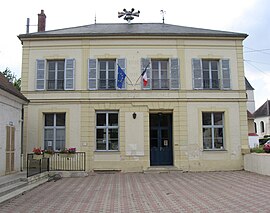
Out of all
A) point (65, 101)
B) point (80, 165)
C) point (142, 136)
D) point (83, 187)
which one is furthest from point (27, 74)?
point (83, 187)

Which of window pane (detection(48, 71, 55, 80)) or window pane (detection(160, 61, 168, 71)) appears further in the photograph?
window pane (detection(160, 61, 168, 71))

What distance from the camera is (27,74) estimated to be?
53.5 ft

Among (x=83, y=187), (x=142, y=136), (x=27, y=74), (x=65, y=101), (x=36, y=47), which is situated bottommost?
(x=83, y=187)

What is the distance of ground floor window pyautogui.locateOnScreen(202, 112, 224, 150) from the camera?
16188 mm

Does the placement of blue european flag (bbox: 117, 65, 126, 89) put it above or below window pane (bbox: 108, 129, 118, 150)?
above

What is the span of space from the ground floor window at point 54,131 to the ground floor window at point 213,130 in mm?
7083

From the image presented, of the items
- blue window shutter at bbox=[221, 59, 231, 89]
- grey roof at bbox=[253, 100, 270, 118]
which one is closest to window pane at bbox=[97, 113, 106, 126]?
blue window shutter at bbox=[221, 59, 231, 89]

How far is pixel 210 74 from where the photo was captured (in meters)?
16.7

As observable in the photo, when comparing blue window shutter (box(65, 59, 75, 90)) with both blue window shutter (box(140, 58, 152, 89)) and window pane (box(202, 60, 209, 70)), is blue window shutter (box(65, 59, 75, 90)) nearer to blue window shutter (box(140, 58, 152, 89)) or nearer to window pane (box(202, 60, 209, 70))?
blue window shutter (box(140, 58, 152, 89))

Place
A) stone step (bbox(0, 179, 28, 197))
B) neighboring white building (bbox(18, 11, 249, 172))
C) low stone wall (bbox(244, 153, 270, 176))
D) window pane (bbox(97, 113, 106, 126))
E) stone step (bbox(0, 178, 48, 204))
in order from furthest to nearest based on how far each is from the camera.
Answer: window pane (bbox(97, 113, 106, 126)) < neighboring white building (bbox(18, 11, 249, 172)) < low stone wall (bbox(244, 153, 270, 176)) < stone step (bbox(0, 179, 28, 197)) < stone step (bbox(0, 178, 48, 204))

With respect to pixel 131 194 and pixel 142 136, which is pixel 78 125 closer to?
pixel 142 136

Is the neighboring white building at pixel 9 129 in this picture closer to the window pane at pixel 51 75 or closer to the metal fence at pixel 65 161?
the metal fence at pixel 65 161

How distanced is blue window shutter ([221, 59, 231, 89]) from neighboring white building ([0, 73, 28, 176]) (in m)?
9.84

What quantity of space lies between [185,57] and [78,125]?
253 inches
